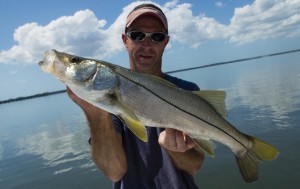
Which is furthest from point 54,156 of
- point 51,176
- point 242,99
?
point 242,99

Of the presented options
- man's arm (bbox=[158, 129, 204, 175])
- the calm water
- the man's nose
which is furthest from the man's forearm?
the calm water

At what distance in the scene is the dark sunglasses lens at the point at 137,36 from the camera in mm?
4938

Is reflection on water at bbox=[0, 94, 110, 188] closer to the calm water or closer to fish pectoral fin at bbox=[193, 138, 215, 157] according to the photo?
the calm water

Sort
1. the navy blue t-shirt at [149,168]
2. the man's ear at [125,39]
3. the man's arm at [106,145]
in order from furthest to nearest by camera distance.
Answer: the man's ear at [125,39]
the navy blue t-shirt at [149,168]
the man's arm at [106,145]

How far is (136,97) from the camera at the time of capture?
3234 millimetres

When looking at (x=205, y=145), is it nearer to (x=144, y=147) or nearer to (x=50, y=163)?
(x=144, y=147)

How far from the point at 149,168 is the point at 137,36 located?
1985 millimetres

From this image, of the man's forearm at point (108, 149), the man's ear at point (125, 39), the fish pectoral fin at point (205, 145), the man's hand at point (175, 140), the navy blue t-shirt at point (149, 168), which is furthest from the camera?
the man's ear at point (125, 39)

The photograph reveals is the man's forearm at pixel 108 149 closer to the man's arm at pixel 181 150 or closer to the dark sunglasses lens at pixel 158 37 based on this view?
the man's arm at pixel 181 150

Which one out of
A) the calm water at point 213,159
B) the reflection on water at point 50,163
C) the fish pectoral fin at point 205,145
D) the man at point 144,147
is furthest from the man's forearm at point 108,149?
the reflection on water at point 50,163

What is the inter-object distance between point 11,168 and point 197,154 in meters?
18.7

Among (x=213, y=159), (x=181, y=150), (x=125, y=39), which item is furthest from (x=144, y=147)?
(x=213, y=159)

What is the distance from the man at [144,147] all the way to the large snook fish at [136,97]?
46 centimetres

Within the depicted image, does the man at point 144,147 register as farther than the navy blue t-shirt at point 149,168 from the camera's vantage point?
No
